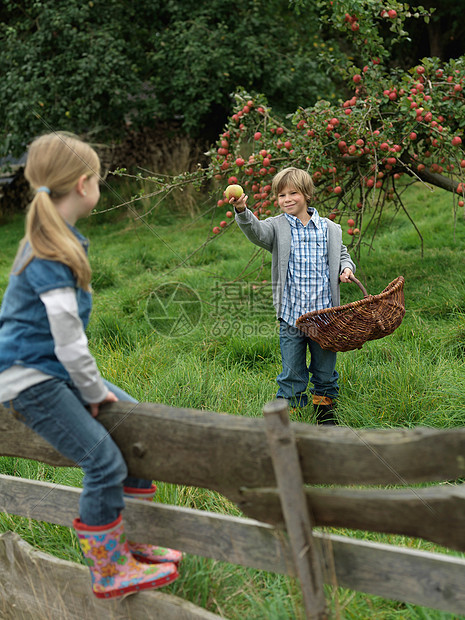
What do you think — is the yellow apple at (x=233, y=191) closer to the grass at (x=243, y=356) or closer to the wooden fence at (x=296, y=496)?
the grass at (x=243, y=356)

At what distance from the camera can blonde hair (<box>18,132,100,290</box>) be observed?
1609 mm

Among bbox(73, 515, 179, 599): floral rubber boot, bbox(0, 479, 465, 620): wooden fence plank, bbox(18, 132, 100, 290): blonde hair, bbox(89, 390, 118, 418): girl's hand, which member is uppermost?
bbox(18, 132, 100, 290): blonde hair

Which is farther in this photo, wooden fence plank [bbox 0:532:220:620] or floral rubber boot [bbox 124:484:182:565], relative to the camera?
floral rubber boot [bbox 124:484:182:565]

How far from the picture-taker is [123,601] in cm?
184

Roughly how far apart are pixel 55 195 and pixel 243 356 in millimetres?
2404

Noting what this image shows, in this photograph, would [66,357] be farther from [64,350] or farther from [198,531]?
[198,531]

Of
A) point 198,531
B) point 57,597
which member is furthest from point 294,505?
point 57,597

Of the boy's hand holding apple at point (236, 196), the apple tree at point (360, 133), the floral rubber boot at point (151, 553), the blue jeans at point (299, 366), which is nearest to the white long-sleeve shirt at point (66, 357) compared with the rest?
the floral rubber boot at point (151, 553)

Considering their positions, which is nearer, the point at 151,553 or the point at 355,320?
the point at 151,553

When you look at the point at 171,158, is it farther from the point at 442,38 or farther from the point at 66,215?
the point at 66,215

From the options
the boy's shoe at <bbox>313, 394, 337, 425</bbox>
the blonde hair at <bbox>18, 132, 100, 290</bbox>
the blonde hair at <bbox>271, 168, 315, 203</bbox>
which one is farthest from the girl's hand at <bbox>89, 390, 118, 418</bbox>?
the blonde hair at <bbox>271, 168, 315, 203</bbox>

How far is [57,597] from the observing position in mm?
2029

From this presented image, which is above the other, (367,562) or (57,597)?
(367,562)

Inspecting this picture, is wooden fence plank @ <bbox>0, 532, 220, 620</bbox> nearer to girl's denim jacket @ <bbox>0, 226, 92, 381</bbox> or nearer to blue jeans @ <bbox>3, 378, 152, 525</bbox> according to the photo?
blue jeans @ <bbox>3, 378, 152, 525</bbox>
